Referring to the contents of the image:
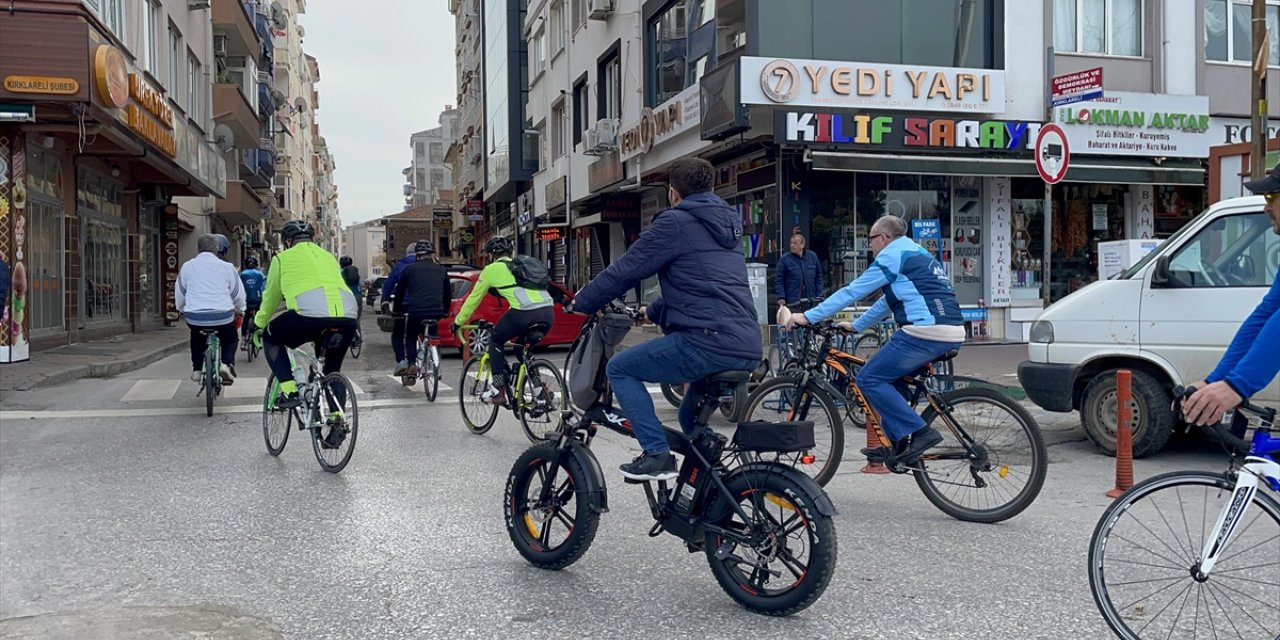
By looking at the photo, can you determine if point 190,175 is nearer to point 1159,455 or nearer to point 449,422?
point 449,422

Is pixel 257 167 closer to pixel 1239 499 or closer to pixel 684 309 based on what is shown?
pixel 684 309

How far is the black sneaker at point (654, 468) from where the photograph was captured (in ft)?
14.3

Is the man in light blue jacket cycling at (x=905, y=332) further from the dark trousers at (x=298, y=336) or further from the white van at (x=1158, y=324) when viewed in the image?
the dark trousers at (x=298, y=336)

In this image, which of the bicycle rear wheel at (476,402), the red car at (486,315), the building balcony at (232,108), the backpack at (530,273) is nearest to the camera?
the backpack at (530,273)

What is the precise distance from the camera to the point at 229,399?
1136 centimetres

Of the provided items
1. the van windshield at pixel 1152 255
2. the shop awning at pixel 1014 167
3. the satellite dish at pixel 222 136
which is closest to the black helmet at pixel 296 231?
the van windshield at pixel 1152 255

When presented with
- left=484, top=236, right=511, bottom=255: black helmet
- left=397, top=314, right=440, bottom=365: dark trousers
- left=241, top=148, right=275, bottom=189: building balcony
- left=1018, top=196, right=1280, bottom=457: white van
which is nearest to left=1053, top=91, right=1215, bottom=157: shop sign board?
left=1018, top=196, right=1280, bottom=457: white van

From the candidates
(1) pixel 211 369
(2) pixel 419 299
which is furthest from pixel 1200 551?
(2) pixel 419 299

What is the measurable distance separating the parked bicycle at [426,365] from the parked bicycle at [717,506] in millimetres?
6460

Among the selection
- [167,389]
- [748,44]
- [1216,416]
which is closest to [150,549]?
[1216,416]

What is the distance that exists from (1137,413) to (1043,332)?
36.5 inches

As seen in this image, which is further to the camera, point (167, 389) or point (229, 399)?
point (167, 389)

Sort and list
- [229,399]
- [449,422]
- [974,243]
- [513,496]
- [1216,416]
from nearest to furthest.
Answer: [1216,416]
[513,496]
[449,422]
[229,399]
[974,243]

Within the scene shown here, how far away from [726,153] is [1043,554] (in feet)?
47.0
